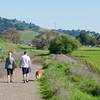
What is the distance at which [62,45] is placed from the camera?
390 feet

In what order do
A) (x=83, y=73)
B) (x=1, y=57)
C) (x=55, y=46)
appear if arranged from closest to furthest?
(x=83, y=73)
(x=1, y=57)
(x=55, y=46)

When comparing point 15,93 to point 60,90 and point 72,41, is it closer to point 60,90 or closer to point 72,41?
point 60,90

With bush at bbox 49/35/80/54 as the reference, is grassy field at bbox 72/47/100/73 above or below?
below

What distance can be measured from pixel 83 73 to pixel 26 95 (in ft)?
38.2

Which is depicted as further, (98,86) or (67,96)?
(98,86)

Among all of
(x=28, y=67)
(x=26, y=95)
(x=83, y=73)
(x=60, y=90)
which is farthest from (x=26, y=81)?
(x=60, y=90)

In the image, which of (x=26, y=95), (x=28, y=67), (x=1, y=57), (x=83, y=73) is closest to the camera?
(x=26, y=95)

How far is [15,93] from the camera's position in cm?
2164

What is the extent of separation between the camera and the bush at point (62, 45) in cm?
11681

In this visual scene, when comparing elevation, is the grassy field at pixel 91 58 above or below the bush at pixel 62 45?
below

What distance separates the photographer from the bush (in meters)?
117

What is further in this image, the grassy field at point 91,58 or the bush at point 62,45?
the bush at point 62,45

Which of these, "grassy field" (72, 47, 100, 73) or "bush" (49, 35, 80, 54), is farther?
"bush" (49, 35, 80, 54)

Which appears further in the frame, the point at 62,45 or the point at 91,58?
the point at 62,45
